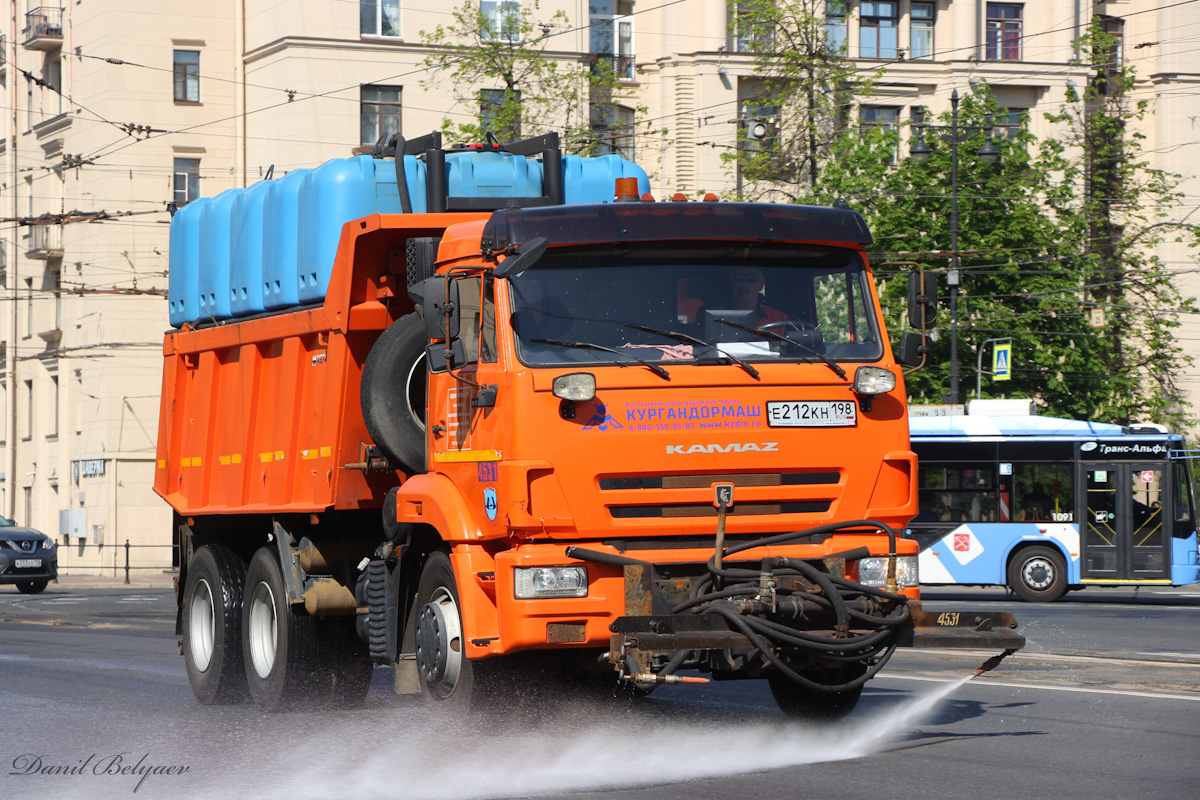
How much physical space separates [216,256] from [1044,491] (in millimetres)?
19298

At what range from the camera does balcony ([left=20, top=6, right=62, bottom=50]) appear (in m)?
54.0

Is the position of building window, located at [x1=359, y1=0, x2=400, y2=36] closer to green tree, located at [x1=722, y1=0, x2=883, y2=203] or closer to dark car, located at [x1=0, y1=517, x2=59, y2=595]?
green tree, located at [x1=722, y1=0, x2=883, y2=203]

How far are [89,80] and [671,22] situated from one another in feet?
54.8

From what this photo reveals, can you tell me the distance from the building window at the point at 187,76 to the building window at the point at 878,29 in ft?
62.7

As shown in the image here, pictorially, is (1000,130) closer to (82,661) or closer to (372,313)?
(82,661)

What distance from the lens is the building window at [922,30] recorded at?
55.2 m

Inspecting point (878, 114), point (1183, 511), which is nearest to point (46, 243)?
point (878, 114)

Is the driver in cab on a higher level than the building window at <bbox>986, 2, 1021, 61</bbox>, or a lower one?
lower

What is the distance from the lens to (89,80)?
53125 mm

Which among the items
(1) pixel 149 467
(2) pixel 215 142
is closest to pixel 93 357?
(1) pixel 149 467

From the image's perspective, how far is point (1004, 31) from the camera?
5609cm

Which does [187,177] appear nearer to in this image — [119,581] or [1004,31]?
[119,581]

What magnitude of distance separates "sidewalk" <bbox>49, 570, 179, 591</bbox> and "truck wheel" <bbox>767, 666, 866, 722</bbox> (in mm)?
28990

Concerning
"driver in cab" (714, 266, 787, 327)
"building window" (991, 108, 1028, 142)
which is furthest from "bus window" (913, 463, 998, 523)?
"driver in cab" (714, 266, 787, 327)
